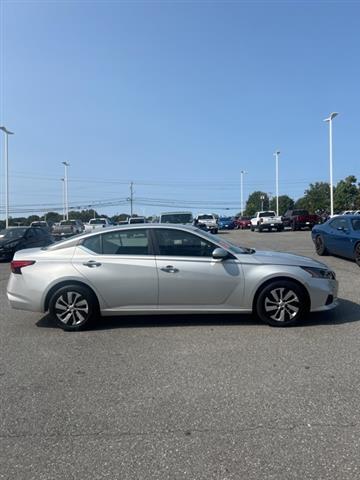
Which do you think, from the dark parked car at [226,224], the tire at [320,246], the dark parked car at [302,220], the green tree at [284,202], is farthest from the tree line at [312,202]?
the tire at [320,246]

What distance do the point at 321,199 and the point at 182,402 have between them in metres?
103

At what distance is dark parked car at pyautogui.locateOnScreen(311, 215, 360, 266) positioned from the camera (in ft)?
41.1

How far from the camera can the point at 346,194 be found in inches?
2781

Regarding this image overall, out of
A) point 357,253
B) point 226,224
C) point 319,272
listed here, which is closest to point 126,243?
point 319,272

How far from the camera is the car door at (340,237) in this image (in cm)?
1288

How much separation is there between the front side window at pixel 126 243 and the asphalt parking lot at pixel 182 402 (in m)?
1.11

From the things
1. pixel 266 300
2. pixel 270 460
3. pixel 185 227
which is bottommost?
pixel 270 460

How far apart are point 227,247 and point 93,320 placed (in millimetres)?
2194

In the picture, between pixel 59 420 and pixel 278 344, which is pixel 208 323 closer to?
pixel 278 344

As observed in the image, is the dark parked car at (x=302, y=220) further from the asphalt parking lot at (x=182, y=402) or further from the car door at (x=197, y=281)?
the car door at (x=197, y=281)

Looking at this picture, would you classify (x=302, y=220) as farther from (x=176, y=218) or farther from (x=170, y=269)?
(x=170, y=269)

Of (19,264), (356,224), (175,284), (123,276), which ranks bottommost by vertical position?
(175,284)

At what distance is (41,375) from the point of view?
4.57m

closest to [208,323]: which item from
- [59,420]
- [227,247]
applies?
[227,247]
